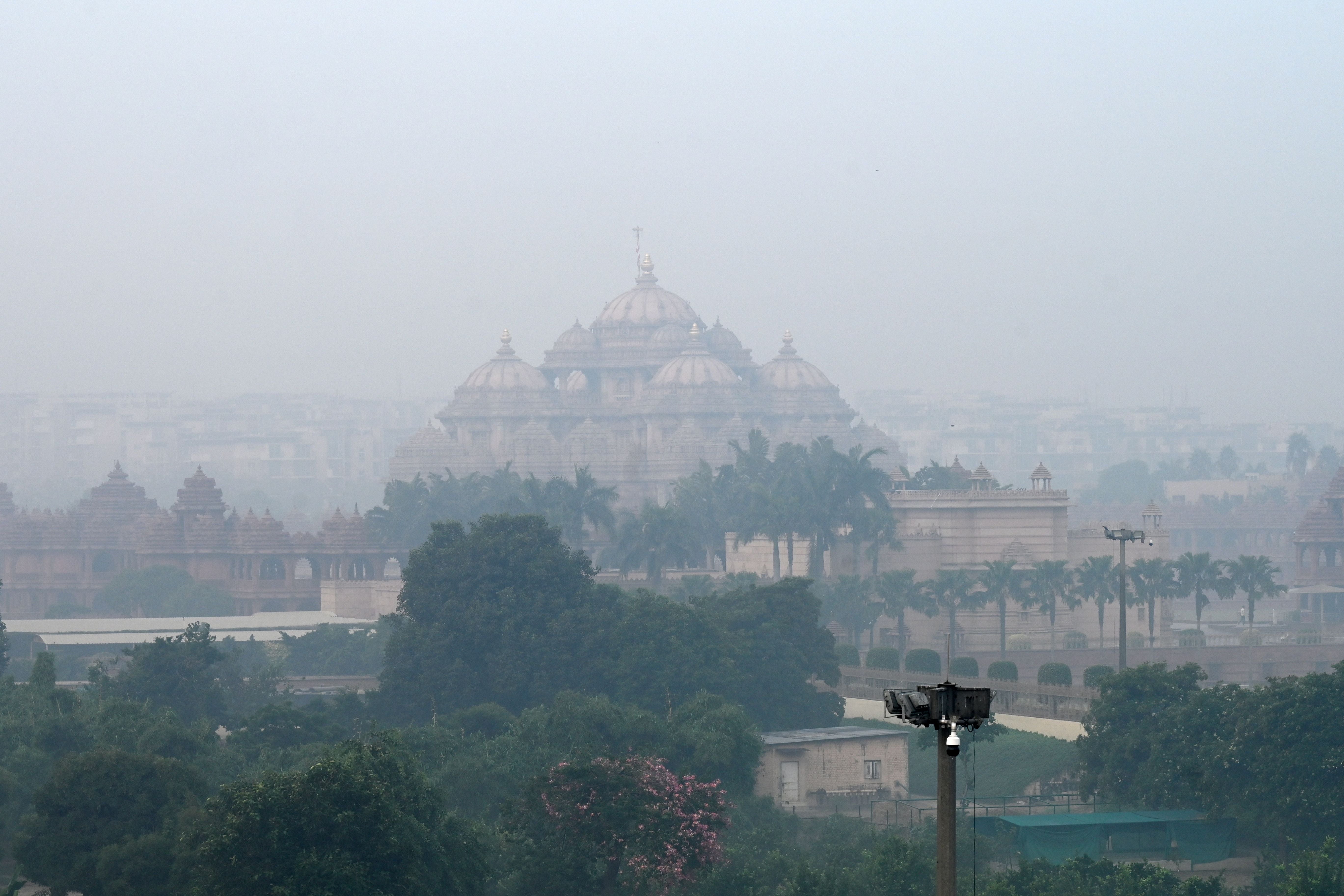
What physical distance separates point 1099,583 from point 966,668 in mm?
14664

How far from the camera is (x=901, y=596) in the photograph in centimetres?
7750

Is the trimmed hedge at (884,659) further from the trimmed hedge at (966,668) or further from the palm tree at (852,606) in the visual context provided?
the palm tree at (852,606)

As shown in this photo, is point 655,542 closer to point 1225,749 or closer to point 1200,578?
point 1200,578

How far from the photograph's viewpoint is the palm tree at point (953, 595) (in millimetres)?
76688

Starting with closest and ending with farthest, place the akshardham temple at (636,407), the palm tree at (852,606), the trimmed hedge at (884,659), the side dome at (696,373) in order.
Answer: the trimmed hedge at (884,659), the palm tree at (852,606), the akshardham temple at (636,407), the side dome at (696,373)

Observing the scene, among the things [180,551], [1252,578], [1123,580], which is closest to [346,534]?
[180,551]

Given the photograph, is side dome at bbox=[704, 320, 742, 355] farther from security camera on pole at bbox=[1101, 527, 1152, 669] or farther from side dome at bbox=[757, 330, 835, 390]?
security camera on pole at bbox=[1101, 527, 1152, 669]

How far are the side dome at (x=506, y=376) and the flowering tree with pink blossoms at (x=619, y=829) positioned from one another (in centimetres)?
11469

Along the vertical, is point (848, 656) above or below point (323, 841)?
above

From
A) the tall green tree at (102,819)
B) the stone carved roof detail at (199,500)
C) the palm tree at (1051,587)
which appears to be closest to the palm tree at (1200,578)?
the palm tree at (1051,587)

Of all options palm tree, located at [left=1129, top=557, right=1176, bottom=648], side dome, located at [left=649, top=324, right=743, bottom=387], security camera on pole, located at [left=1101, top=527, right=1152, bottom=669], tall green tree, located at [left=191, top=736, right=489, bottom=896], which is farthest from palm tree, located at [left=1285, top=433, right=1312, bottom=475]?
tall green tree, located at [left=191, top=736, right=489, bottom=896]

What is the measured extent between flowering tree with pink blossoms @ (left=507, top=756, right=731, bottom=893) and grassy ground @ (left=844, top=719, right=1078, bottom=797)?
1252 cm

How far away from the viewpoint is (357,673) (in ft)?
233

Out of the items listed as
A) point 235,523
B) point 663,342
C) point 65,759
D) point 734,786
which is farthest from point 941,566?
point 663,342
